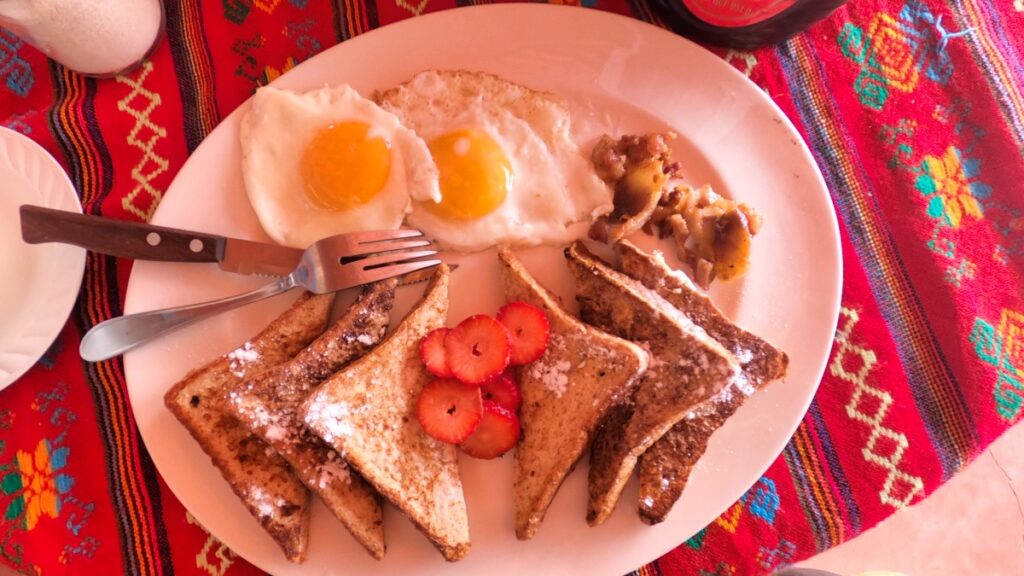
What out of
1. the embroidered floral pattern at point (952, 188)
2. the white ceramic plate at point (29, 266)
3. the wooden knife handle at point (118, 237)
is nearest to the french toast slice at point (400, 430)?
the wooden knife handle at point (118, 237)

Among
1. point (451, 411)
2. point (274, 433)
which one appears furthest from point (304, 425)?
point (451, 411)

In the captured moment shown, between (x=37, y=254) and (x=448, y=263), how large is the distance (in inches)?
43.3

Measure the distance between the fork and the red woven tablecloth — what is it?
0.14 metres

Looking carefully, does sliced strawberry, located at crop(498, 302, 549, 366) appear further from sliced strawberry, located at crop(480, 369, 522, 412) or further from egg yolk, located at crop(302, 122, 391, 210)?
egg yolk, located at crop(302, 122, 391, 210)

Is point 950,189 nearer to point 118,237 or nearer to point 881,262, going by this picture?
point 881,262

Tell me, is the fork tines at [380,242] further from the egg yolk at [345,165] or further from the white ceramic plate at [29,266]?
the white ceramic plate at [29,266]

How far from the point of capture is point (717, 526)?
6.15ft

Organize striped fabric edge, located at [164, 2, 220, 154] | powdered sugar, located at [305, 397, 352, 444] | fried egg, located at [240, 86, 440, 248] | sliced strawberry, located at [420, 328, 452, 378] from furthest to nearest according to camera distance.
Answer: striped fabric edge, located at [164, 2, 220, 154] < fried egg, located at [240, 86, 440, 248] < sliced strawberry, located at [420, 328, 452, 378] < powdered sugar, located at [305, 397, 352, 444]

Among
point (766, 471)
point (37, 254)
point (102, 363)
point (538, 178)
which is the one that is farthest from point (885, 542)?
point (37, 254)

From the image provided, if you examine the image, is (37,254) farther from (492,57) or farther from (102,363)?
(492,57)

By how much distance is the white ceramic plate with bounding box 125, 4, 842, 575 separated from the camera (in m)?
1.76

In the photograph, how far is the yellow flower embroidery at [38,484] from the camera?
180cm

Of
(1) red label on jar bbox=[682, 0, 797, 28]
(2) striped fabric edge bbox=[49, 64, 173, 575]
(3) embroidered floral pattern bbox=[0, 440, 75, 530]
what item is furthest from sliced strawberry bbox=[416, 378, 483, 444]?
(1) red label on jar bbox=[682, 0, 797, 28]

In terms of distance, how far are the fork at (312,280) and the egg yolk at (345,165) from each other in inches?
5.4
